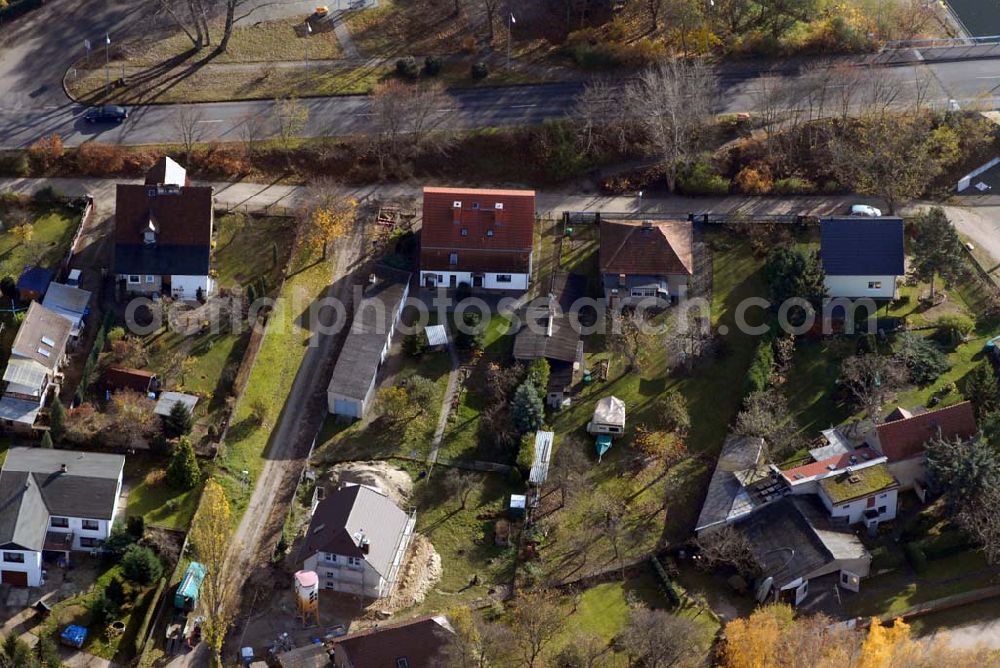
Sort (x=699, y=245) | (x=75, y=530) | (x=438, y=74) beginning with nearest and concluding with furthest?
(x=75, y=530) < (x=699, y=245) < (x=438, y=74)

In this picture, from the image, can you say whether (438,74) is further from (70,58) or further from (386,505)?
(386,505)

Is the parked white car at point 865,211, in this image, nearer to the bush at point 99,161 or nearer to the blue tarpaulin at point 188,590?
the blue tarpaulin at point 188,590

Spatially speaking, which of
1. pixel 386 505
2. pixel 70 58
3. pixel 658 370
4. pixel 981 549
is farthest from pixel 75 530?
pixel 981 549

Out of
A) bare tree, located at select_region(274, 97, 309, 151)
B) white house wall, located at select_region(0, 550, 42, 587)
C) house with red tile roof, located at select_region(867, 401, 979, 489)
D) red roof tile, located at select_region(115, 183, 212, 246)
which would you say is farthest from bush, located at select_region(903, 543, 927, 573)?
bare tree, located at select_region(274, 97, 309, 151)

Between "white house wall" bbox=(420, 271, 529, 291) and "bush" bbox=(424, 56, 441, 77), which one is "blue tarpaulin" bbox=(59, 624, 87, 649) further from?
"bush" bbox=(424, 56, 441, 77)

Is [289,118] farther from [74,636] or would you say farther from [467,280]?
[74,636]

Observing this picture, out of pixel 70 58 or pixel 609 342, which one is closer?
pixel 609 342
